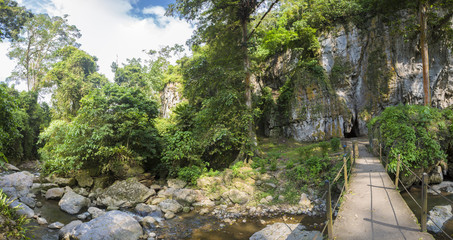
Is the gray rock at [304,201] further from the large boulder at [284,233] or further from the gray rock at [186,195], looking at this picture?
the gray rock at [186,195]

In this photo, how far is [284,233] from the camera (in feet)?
21.5

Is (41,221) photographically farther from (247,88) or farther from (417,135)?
(417,135)

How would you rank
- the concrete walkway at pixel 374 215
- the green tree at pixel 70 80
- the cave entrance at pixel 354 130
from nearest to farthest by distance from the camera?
the concrete walkway at pixel 374 215 → the cave entrance at pixel 354 130 → the green tree at pixel 70 80

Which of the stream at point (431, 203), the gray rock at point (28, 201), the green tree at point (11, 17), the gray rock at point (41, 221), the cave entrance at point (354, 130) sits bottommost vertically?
the gray rock at point (41, 221)

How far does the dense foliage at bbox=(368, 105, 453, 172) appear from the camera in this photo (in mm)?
8711

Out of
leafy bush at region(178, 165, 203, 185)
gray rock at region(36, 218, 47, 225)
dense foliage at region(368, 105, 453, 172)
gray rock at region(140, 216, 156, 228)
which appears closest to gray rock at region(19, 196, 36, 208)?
gray rock at region(36, 218, 47, 225)

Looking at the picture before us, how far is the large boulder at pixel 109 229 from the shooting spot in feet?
20.9

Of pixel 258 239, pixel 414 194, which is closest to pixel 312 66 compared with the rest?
pixel 414 194

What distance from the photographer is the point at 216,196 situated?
10375 millimetres

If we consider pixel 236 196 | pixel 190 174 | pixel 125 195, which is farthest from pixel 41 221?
pixel 236 196

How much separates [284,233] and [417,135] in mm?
7187

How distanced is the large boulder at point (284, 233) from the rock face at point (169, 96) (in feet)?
76.7

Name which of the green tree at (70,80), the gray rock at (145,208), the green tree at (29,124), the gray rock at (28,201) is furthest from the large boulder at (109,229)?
the green tree at (29,124)

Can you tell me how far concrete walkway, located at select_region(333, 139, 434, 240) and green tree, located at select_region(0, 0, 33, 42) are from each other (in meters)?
29.5
